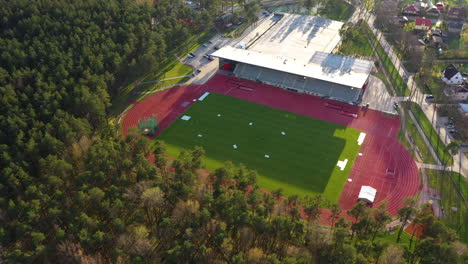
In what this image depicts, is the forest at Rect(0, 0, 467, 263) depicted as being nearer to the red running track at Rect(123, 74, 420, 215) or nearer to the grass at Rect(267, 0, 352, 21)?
the red running track at Rect(123, 74, 420, 215)

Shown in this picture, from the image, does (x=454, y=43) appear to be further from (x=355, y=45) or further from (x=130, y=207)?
(x=130, y=207)

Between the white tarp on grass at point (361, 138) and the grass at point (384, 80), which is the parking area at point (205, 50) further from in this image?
the white tarp on grass at point (361, 138)

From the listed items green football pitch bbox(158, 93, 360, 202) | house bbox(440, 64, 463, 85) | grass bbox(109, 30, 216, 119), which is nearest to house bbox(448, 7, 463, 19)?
house bbox(440, 64, 463, 85)

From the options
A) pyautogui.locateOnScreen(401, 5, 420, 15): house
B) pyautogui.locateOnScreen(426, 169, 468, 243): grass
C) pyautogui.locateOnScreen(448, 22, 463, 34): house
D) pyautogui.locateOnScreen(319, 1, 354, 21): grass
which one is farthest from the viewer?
pyautogui.locateOnScreen(319, 1, 354, 21): grass

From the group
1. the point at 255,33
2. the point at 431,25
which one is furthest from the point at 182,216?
the point at 431,25

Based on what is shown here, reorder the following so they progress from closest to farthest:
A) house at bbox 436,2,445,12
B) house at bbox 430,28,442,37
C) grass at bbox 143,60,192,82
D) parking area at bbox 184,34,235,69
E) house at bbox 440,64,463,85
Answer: house at bbox 440,64,463,85
grass at bbox 143,60,192,82
parking area at bbox 184,34,235,69
house at bbox 430,28,442,37
house at bbox 436,2,445,12

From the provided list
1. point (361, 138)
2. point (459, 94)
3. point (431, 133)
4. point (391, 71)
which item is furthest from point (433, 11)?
point (361, 138)

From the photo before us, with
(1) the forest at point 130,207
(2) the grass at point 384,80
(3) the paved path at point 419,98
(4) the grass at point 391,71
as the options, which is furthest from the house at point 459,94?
(1) the forest at point 130,207
